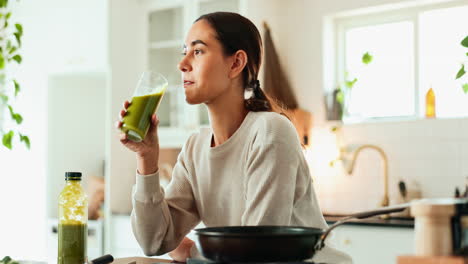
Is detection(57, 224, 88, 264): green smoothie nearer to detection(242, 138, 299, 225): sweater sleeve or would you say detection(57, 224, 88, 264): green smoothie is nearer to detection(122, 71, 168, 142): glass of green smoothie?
detection(122, 71, 168, 142): glass of green smoothie

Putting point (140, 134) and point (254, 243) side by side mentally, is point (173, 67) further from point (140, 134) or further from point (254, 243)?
point (254, 243)

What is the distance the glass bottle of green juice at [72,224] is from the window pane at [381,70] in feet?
8.67

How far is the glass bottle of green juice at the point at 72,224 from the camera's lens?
1577 mm

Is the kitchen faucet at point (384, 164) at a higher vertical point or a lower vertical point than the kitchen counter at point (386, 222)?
higher

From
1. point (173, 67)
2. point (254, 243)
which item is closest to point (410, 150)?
point (173, 67)

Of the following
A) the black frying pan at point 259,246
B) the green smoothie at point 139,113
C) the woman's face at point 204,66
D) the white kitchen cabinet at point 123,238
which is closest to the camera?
the black frying pan at point 259,246

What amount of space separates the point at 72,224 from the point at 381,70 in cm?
282

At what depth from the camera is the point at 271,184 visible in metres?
1.51

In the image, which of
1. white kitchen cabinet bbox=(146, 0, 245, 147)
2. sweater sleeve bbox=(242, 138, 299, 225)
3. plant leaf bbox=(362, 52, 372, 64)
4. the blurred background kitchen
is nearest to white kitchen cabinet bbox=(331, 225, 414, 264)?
the blurred background kitchen

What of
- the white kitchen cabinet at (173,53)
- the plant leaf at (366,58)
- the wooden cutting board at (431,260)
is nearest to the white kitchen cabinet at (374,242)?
the plant leaf at (366,58)

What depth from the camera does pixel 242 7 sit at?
12.8ft

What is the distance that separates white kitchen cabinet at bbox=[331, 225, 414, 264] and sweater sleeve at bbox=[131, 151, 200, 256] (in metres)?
1.57

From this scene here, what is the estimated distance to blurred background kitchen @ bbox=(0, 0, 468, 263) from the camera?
12.0ft

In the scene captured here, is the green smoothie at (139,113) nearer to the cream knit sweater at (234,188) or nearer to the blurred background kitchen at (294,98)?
the cream knit sweater at (234,188)
